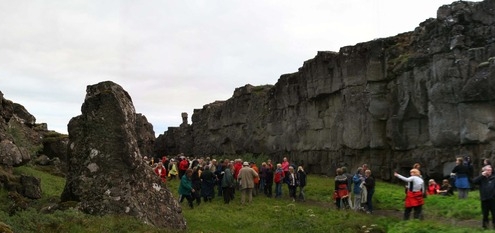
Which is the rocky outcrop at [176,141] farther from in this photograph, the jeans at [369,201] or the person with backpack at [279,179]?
the jeans at [369,201]

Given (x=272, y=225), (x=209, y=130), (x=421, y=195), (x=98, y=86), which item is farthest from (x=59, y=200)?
(x=209, y=130)

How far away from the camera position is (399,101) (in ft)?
131

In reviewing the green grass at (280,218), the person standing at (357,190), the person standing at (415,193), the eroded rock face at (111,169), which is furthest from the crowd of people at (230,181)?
the person standing at (415,193)

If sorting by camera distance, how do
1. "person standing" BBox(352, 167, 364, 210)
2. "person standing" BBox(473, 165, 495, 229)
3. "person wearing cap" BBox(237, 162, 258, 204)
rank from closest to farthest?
"person standing" BBox(473, 165, 495, 229)
"person standing" BBox(352, 167, 364, 210)
"person wearing cap" BBox(237, 162, 258, 204)

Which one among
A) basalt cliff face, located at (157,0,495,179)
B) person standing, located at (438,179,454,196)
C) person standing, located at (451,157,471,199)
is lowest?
person standing, located at (438,179,454,196)

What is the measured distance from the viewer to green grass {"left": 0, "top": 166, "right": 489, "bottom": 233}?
14500 mm

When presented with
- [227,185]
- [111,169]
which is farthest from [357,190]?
[111,169]

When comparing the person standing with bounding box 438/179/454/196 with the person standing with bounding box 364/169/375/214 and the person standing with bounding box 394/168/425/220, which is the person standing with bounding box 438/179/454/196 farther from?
the person standing with bounding box 394/168/425/220

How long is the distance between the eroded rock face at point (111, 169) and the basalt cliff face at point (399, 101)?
69.3 ft

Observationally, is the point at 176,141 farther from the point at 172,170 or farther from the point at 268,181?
the point at 268,181

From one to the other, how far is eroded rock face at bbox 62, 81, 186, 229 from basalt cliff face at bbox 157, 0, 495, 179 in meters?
21.1

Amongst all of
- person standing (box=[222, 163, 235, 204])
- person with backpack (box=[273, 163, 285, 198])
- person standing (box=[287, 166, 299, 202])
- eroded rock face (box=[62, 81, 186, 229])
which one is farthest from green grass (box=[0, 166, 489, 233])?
person with backpack (box=[273, 163, 285, 198])

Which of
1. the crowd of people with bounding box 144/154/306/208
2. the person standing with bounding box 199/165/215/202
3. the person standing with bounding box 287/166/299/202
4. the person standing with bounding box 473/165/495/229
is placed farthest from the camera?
the person standing with bounding box 287/166/299/202

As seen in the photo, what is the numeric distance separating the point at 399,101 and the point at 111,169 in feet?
87.5
